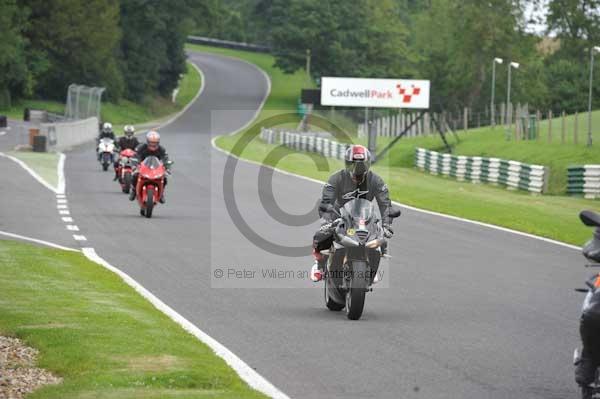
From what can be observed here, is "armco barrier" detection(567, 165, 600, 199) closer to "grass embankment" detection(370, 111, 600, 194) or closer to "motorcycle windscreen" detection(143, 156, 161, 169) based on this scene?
"grass embankment" detection(370, 111, 600, 194)

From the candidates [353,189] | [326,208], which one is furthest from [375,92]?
[326,208]

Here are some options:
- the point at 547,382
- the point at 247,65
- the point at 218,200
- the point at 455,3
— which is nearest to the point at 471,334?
the point at 547,382

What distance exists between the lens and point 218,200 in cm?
3148

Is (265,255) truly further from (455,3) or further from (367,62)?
(367,62)

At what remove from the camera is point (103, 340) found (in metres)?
10.8

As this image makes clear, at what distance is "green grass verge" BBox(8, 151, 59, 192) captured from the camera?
3794cm

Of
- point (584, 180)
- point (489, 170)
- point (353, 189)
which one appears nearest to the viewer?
point (353, 189)

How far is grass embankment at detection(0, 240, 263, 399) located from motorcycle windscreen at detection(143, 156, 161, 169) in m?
9.79

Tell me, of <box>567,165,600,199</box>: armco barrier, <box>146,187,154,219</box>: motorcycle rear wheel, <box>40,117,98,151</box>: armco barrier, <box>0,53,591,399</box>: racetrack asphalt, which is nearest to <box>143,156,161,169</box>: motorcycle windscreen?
<box>146,187,154,219</box>: motorcycle rear wheel

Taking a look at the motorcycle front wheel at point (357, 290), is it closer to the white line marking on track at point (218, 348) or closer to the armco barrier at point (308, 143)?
the white line marking on track at point (218, 348)

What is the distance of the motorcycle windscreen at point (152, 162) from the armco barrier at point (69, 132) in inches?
1136

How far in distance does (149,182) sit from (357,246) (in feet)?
44.1

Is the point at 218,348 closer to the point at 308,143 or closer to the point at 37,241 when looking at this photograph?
the point at 37,241

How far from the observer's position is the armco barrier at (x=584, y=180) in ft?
129
